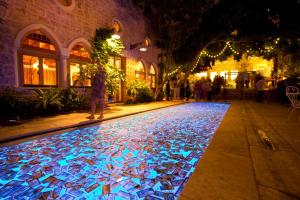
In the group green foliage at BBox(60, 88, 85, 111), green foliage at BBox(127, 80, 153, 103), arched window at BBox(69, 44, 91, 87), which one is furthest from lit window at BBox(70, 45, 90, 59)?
green foliage at BBox(127, 80, 153, 103)

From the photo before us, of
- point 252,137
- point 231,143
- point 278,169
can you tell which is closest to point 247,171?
point 278,169

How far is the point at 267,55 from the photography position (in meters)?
15.0

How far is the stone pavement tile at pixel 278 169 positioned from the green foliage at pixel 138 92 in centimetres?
884

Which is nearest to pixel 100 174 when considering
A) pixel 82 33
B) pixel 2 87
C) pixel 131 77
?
pixel 2 87

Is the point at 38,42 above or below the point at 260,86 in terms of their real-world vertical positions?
above

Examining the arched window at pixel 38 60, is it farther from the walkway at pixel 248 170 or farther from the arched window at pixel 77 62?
the walkway at pixel 248 170

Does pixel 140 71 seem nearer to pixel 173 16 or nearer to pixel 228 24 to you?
pixel 173 16

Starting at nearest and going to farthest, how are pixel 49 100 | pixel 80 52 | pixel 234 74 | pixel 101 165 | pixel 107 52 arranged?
pixel 101 165 → pixel 49 100 → pixel 80 52 → pixel 107 52 → pixel 234 74

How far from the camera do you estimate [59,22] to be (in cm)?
726

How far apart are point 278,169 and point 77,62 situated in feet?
28.7

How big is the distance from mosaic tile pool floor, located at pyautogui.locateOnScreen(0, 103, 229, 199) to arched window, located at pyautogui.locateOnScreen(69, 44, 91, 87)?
185 inches

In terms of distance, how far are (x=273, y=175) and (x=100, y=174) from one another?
2.29 m

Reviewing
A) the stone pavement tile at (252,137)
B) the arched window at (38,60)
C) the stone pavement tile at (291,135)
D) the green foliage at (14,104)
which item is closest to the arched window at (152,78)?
the arched window at (38,60)

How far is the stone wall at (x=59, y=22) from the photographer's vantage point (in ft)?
19.1
